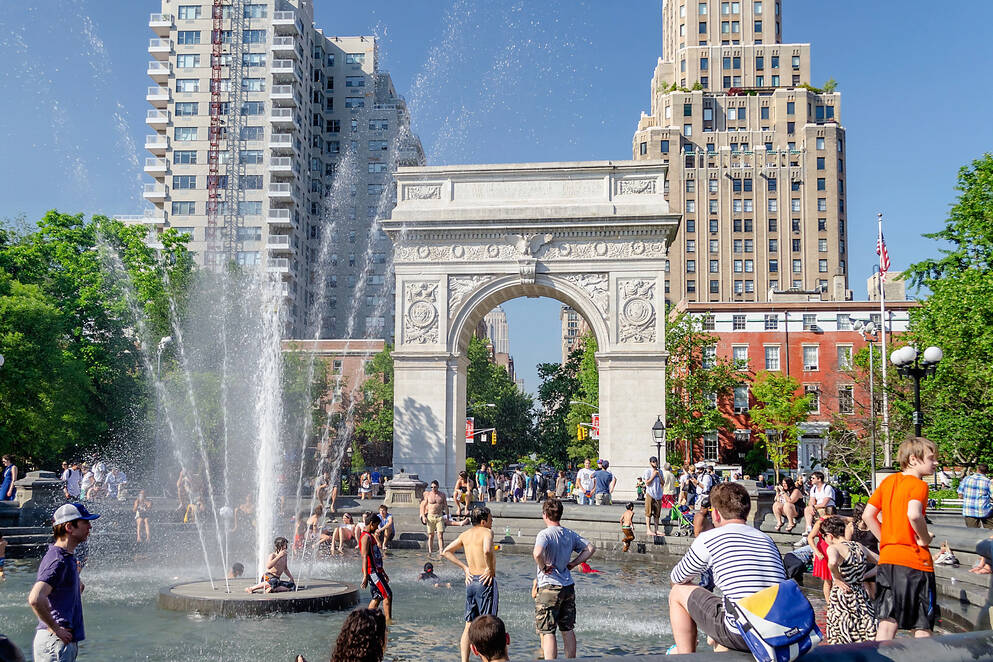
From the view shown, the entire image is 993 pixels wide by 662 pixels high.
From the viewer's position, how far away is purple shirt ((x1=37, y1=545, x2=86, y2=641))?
19.4 ft

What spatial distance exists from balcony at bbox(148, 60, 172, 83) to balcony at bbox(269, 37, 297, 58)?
882 cm

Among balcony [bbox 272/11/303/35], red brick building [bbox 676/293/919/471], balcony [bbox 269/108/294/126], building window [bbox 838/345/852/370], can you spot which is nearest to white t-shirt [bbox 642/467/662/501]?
red brick building [bbox 676/293/919/471]

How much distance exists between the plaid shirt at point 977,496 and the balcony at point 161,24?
74416 millimetres

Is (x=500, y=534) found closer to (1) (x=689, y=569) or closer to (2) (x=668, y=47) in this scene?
(1) (x=689, y=569)

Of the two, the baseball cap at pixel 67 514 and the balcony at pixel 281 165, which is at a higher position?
the balcony at pixel 281 165

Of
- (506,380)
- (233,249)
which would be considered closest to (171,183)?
(233,249)

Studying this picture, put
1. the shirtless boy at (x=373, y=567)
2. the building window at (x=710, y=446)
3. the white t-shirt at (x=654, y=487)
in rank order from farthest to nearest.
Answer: the building window at (x=710, y=446)
the white t-shirt at (x=654, y=487)
the shirtless boy at (x=373, y=567)

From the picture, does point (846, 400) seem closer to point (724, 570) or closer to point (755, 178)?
point (755, 178)

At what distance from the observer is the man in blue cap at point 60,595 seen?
585cm

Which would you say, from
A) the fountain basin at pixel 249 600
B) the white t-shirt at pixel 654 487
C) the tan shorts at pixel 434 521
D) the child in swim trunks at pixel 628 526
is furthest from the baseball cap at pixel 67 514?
the white t-shirt at pixel 654 487

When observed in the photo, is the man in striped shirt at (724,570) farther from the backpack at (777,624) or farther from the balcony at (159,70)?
the balcony at (159,70)

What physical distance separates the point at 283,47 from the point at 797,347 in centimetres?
4813

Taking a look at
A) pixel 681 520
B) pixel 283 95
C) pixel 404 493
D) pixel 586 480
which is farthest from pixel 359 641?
pixel 283 95

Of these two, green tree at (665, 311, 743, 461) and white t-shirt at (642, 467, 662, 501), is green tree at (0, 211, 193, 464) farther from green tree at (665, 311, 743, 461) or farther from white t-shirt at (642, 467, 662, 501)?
green tree at (665, 311, 743, 461)
